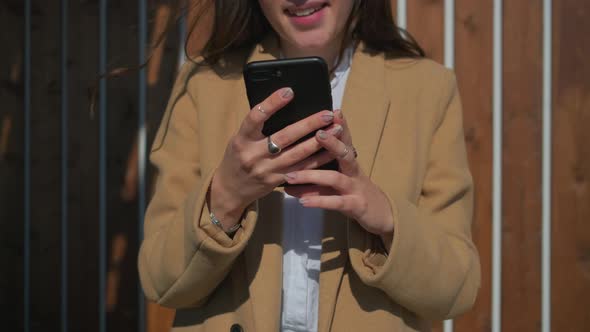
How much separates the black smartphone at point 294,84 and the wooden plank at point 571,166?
1362 mm

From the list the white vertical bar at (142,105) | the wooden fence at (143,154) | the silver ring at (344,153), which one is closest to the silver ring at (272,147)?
the silver ring at (344,153)

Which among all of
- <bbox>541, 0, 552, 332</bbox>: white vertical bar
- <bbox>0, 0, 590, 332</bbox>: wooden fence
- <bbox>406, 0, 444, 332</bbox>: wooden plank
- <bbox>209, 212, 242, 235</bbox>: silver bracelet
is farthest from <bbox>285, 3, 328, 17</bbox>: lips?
<bbox>541, 0, 552, 332</bbox>: white vertical bar

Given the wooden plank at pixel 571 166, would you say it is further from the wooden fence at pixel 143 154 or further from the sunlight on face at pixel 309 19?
the sunlight on face at pixel 309 19

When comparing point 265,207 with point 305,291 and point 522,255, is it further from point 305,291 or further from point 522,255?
point 522,255

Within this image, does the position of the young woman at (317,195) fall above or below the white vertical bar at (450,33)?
below

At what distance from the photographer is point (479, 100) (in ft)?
7.72

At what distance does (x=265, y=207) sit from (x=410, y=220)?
330 millimetres

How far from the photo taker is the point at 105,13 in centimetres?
272

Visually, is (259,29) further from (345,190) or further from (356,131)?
(345,190)

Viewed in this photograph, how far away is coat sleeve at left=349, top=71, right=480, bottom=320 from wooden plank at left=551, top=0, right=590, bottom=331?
905 millimetres

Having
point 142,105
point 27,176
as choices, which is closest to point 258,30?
point 142,105

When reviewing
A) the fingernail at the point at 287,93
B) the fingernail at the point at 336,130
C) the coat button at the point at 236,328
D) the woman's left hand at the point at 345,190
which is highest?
the fingernail at the point at 287,93

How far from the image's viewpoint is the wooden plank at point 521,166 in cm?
231

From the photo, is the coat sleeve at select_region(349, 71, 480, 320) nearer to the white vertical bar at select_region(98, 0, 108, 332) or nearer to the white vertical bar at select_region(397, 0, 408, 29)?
the white vertical bar at select_region(397, 0, 408, 29)
